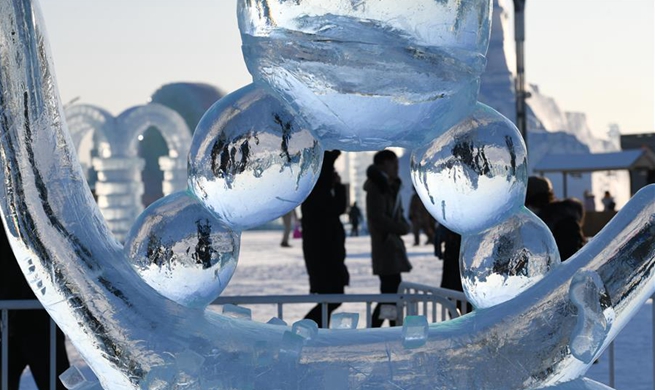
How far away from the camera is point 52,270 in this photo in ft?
3.60

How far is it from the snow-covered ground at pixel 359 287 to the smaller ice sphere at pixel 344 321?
0.32m

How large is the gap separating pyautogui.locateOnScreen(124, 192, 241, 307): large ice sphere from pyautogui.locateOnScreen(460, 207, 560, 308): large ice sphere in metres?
0.30

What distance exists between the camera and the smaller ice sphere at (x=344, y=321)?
4.08ft

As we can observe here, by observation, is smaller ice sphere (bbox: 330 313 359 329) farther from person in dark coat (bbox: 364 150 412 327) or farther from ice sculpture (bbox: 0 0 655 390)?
person in dark coat (bbox: 364 150 412 327)

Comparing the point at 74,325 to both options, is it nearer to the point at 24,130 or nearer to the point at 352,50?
the point at 24,130

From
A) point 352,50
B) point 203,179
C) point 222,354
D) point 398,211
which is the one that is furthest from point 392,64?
point 398,211

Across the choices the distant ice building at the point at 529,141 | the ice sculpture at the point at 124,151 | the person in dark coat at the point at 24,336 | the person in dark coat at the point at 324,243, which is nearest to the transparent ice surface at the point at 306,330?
the person in dark coat at the point at 24,336

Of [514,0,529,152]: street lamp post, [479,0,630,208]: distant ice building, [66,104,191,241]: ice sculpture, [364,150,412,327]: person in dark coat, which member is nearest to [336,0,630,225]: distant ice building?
[479,0,630,208]: distant ice building

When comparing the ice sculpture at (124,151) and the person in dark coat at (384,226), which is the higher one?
the person in dark coat at (384,226)

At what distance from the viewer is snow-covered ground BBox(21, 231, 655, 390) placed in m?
4.88

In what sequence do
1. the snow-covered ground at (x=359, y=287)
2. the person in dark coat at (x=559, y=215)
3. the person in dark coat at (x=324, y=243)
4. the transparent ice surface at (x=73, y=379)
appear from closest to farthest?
the transparent ice surface at (x=73, y=379)
the person in dark coat at (x=559, y=215)
the person in dark coat at (x=324, y=243)
the snow-covered ground at (x=359, y=287)

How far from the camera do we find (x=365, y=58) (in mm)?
1124

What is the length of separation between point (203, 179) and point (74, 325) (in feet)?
0.71

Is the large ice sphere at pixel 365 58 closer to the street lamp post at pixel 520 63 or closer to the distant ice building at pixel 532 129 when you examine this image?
the street lamp post at pixel 520 63
